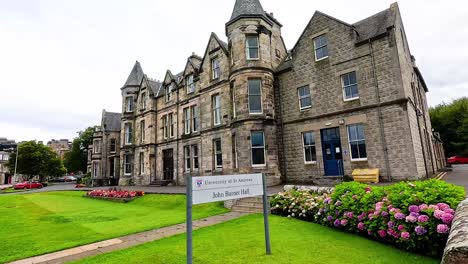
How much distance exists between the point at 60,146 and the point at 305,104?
13645 cm

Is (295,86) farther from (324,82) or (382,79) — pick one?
(382,79)

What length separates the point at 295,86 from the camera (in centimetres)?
1853

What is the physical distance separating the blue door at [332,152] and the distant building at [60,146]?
388 ft

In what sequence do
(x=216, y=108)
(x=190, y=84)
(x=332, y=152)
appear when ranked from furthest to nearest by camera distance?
(x=190, y=84)
(x=216, y=108)
(x=332, y=152)

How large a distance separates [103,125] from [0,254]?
37.0 metres

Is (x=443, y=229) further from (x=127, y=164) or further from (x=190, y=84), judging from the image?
(x=127, y=164)

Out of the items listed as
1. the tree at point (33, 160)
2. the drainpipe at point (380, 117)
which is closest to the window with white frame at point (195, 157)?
the drainpipe at point (380, 117)

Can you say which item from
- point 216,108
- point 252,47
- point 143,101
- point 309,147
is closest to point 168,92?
point 143,101

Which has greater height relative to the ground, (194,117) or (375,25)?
(375,25)

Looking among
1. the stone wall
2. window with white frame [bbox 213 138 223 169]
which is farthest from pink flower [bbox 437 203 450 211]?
window with white frame [bbox 213 138 223 169]

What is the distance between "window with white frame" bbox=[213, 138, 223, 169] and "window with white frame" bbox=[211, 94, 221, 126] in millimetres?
1615

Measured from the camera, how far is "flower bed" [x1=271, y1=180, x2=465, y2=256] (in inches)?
203

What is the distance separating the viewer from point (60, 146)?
122000 millimetres

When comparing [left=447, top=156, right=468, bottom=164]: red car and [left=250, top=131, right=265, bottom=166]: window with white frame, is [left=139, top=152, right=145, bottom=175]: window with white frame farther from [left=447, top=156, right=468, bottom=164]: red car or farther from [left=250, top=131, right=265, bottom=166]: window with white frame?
[left=447, top=156, right=468, bottom=164]: red car
